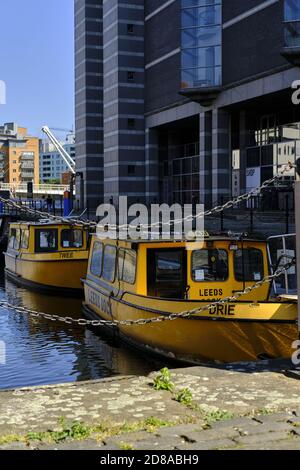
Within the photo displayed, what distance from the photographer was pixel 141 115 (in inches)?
2152

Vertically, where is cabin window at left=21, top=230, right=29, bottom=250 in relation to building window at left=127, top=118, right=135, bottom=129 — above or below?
below

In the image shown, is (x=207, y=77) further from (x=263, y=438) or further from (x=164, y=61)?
(x=263, y=438)

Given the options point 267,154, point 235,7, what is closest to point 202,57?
point 235,7

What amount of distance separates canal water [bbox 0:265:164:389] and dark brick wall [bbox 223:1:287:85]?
24.8 metres

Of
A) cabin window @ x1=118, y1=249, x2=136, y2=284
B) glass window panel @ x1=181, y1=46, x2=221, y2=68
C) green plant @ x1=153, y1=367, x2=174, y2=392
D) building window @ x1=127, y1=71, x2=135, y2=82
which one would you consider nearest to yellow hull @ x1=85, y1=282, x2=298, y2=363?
cabin window @ x1=118, y1=249, x2=136, y2=284

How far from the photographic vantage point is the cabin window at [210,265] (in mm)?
12664

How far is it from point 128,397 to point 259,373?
1966 mm

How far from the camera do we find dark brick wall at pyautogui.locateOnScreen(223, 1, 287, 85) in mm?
37812

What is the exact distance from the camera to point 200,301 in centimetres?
1133

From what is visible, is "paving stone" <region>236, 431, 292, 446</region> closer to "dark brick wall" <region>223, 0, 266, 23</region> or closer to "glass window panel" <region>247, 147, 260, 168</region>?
"dark brick wall" <region>223, 0, 266, 23</region>

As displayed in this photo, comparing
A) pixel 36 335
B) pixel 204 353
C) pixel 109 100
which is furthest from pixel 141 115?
pixel 204 353

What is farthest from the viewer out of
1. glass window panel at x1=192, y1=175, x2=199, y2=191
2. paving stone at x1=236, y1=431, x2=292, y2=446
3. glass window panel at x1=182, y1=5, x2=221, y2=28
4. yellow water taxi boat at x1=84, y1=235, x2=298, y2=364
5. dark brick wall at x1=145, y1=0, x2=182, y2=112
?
glass window panel at x1=192, y1=175, x2=199, y2=191
